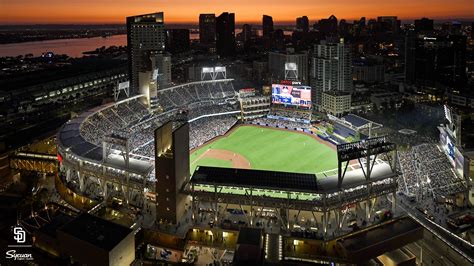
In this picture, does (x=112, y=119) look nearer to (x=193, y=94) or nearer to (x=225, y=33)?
(x=193, y=94)

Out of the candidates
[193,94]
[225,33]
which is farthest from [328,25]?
[193,94]

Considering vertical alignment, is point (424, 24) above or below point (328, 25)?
below

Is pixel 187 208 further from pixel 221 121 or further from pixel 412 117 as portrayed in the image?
pixel 412 117

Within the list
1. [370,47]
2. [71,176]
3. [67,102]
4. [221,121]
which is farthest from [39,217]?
[370,47]

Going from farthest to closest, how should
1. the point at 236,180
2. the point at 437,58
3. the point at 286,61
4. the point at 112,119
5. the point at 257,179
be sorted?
the point at 437,58 → the point at 286,61 → the point at 112,119 → the point at 257,179 → the point at 236,180

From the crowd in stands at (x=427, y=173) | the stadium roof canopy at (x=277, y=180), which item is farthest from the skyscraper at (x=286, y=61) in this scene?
the stadium roof canopy at (x=277, y=180)

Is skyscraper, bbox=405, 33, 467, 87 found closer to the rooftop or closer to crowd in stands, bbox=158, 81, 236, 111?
crowd in stands, bbox=158, 81, 236, 111

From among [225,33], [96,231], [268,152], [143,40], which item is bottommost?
[268,152]
